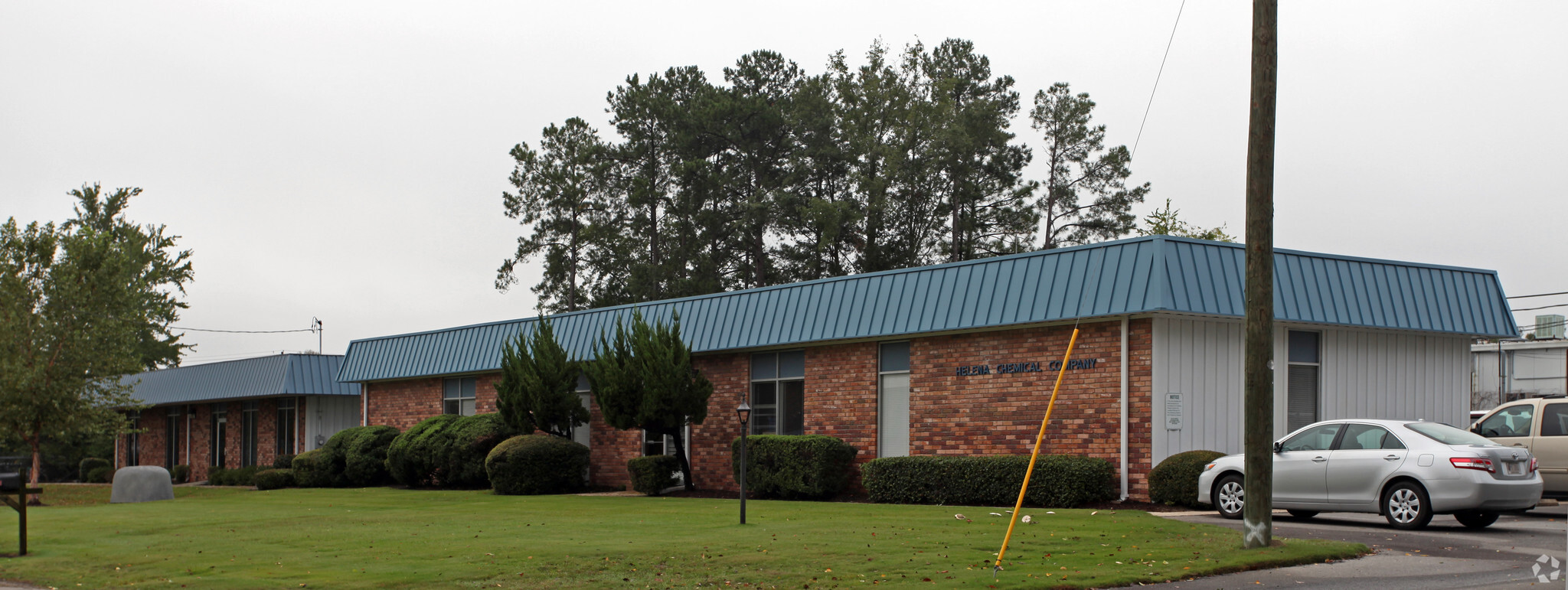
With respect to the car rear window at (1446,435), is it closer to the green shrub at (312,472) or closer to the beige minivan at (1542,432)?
the beige minivan at (1542,432)

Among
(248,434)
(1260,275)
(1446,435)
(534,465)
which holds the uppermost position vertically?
(1260,275)

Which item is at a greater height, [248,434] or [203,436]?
[248,434]

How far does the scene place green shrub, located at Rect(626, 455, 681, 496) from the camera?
2755 centimetres

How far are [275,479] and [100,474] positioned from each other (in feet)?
70.2

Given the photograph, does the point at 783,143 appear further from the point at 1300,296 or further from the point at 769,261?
the point at 1300,296

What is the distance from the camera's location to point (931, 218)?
163 ft

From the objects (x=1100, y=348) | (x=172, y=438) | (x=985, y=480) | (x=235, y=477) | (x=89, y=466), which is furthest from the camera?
(x=89, y=466)

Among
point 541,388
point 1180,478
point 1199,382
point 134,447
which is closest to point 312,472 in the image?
point 541,388

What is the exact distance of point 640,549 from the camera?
13.7 metres

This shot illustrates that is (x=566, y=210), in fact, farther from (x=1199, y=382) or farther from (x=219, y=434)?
(x=1199, y=382)

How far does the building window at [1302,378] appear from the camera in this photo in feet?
68.6

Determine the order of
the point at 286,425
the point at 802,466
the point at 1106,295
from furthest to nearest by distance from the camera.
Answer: the point at 286,425 → the point at 802,466 → the point at 1106,295

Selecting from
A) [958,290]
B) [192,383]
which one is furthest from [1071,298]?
[192,383]

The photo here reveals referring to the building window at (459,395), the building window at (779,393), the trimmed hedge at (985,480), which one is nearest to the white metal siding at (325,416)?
the building window at (459,395)
